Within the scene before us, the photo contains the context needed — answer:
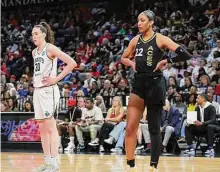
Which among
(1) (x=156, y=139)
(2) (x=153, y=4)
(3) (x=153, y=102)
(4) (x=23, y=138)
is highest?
(2) (x=153, y=4)

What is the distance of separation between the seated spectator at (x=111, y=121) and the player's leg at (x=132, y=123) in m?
6.90

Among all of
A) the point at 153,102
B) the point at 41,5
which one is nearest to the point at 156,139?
the point at 153,102

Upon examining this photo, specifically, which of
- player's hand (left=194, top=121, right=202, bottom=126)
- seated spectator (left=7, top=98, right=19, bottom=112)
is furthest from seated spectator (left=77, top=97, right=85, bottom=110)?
player's hand (left=194, top=121, right=202, bottom=126)

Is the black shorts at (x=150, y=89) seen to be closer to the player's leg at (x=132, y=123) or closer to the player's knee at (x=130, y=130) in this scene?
the player's leg at (x=132, y=123)

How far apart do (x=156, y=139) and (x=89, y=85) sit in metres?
10.6

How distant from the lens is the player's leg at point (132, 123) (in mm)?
6547

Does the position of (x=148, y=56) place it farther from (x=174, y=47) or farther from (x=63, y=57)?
(x=63, y=57)

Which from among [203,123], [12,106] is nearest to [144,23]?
[203,123]

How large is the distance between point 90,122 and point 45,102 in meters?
7.10

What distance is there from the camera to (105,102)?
51.6 feet

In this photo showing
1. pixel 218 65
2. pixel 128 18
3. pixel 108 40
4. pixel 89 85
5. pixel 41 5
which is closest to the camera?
pixel 218 65

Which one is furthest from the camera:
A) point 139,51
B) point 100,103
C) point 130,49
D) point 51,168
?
point 100,103

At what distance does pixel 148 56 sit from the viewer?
6.52 m

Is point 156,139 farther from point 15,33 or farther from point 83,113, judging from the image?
point 15,33
